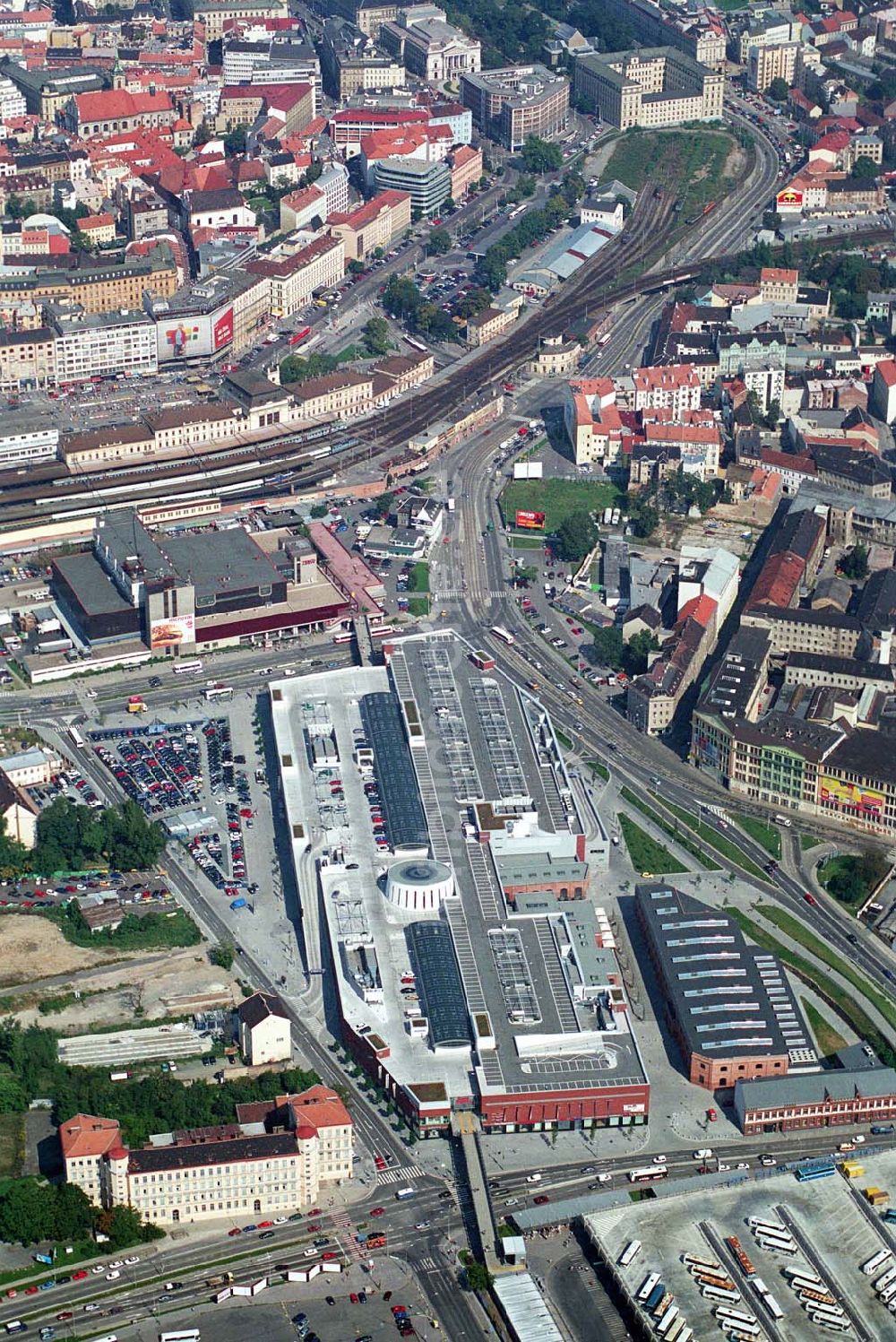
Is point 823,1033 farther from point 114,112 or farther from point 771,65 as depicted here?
point 771,65

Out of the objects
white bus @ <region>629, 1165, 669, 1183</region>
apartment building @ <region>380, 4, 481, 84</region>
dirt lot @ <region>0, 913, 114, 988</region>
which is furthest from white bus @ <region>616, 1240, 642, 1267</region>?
apartment building @ <region>380, 4, 481, 84</region>

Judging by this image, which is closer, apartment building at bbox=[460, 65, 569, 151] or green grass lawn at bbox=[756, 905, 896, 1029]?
green grass lawn at bbox=[756, 905, 896, 1029]

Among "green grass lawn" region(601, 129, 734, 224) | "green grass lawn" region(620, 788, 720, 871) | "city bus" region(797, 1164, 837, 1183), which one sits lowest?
"green grass lawn" region(620, 788, 720, 871)

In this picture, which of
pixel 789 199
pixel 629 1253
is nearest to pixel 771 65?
A: pixel 789 199

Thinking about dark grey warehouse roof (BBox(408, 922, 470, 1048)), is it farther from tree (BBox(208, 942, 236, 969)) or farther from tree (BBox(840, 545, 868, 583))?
tree (BBox(840, 545, 868, 583))

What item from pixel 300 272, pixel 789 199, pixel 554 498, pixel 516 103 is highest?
pixel 516 103

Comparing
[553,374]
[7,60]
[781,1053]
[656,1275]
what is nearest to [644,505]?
[553,374]

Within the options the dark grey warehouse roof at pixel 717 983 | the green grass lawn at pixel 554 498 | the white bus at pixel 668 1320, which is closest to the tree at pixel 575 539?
the green grass lawn at pixel 554 498
